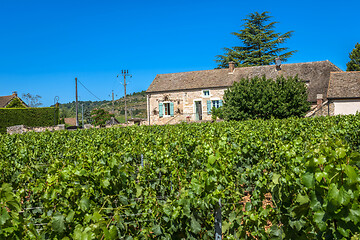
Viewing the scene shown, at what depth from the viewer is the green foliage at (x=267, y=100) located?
1695 cm

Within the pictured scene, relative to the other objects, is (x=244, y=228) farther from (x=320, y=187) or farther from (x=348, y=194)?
(x=348, y=194)

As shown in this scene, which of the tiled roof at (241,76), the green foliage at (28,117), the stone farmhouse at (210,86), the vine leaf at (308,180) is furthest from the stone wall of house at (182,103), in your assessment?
the vine leaf at (308,180)

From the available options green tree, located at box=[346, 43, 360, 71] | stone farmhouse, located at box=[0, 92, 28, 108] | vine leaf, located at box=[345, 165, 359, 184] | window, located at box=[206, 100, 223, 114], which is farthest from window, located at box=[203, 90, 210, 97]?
stone farmhouse, located at box=[0, 92, 28, 108]

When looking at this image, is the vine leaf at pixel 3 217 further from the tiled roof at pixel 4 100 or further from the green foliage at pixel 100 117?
the tiled roof at pixel 4 100

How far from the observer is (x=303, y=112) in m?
17.7

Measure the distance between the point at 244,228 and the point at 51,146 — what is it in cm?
565

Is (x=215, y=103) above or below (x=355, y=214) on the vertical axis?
above

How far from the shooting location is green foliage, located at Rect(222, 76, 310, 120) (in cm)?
1695

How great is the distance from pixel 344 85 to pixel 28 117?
25822mm

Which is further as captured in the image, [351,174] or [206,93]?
[206,93]

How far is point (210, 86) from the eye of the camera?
25.9m

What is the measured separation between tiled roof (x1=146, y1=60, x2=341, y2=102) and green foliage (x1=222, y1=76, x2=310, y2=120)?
5.17m

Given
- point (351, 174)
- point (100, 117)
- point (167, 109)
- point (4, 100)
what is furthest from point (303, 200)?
point (4, 100)

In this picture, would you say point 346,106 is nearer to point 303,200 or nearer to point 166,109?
point 166,109
